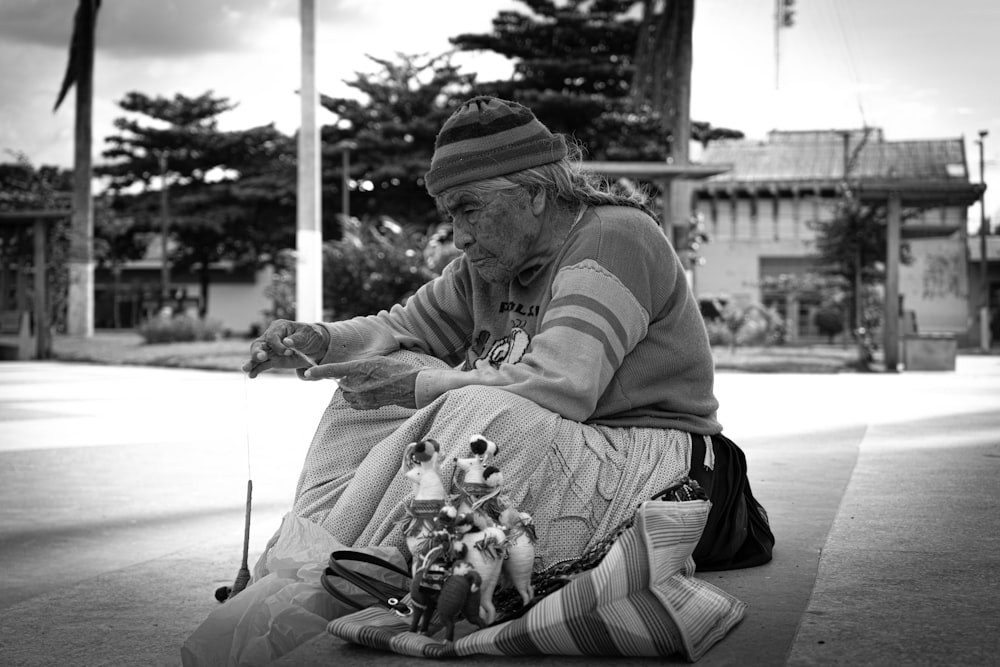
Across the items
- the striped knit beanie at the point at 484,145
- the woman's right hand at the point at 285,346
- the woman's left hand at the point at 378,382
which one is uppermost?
the striped knit beanie at the point at 484,145

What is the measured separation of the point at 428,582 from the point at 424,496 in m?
0.17

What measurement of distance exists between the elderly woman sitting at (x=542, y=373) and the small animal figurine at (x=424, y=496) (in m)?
0.06

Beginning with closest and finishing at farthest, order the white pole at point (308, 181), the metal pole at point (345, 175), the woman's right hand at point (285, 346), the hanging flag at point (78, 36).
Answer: the woman's right hand at point (285, 346), the white pole at point (308, 181), the hanging flag at point (78, 36), the metal pole at point (345, 175)

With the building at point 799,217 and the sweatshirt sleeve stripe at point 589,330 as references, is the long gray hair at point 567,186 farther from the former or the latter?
the building at point 799,217

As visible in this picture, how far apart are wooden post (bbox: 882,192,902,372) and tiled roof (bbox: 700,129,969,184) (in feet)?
97.5

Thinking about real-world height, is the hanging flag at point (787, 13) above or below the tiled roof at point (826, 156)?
below

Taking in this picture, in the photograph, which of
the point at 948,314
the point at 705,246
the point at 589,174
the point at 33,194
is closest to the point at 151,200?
the point at 33,194

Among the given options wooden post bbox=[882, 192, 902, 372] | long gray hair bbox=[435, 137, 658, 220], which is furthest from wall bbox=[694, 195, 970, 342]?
long gray hair bbox=[435, 137, 658, 220]

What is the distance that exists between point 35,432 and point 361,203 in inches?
1179

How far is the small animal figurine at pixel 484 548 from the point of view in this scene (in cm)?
203

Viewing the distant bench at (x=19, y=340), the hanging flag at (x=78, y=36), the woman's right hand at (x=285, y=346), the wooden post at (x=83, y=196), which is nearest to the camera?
the woman's right hand at (x=285, y=346)

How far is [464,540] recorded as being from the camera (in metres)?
2.03

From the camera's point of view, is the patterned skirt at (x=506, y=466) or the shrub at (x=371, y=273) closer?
the patterned skirt at (x=506, y=466)

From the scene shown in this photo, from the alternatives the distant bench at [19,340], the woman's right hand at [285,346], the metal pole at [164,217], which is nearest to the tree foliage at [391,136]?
the metal pole at [164,217]
